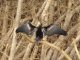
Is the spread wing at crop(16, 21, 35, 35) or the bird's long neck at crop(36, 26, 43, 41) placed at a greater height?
the spread wing at crop(16, 21, 35, 35)

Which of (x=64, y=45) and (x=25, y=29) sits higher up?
(x=25, y=29)

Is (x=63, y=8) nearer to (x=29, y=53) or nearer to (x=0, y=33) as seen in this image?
(x=29, y=53)

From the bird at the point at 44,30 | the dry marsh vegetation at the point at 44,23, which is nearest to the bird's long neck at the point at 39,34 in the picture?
the bird at the point at 44,30

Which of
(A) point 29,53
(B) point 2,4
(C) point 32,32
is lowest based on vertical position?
(A) point 29,53

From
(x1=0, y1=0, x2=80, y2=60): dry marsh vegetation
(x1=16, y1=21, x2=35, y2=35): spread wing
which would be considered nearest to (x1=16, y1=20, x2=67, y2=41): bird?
(x1=16, y1=21, x2=35, y2=35): spread wing

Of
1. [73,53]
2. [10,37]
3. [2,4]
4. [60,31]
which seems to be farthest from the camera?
[2,4]

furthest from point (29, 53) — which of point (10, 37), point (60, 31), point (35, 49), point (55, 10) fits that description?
point (60, 31)

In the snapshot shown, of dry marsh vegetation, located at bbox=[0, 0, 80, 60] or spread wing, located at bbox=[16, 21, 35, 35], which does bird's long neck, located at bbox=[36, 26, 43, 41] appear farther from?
dry marsh vegetation, located at bbox=[0, 0, 80, 60]

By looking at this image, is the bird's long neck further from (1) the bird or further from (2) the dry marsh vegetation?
(2) the dry marsh vegetation

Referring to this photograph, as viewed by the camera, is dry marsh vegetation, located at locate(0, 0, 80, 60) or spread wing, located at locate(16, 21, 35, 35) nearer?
spread wing, located at locate(16, 21, 35, 35)
